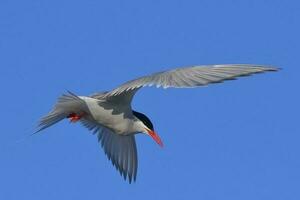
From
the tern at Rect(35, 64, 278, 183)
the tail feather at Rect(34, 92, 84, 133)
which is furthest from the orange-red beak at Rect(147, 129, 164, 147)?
the tail feather at Rect(34, 92, 84, 133)

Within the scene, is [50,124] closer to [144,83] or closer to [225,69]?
[144,83]

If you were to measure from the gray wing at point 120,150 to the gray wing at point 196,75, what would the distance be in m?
3.62

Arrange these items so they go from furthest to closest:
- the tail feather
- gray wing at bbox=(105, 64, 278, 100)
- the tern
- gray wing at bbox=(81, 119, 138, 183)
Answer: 1. gray wing at bbox=(81, 119, 138, 183)
2. the tail feather
3. the tern
4. gray wing at bbox=(105, 64, 278, 100)

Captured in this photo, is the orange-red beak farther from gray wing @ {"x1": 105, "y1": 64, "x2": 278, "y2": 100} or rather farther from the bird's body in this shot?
gray wing @ {"x1": 105, "y1": 64, "x2": 278, "y2": 100}

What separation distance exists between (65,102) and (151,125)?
1.34 m

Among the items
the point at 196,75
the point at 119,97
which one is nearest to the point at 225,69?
the point at 196,75

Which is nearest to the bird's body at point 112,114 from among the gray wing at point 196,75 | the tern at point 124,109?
the tern at point 124,109

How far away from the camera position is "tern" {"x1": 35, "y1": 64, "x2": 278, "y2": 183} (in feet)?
28.3

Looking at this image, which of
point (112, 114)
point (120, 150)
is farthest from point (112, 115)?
point (120, 150)

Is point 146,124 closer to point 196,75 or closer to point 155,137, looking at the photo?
point 155,137

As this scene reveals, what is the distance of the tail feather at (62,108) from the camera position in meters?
11.2

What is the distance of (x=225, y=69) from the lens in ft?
28.5

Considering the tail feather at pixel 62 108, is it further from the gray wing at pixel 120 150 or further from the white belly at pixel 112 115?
the gray wing at pixel 120 150

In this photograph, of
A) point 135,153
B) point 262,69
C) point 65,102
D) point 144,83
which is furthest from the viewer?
point 135,153
